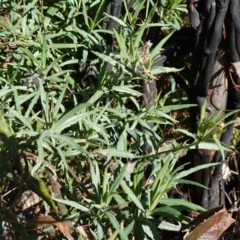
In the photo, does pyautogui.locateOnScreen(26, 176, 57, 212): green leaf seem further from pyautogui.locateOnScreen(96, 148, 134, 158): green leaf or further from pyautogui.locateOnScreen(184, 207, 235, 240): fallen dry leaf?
pyautogui.locateOnScreen(184, 207, 235, 240): fallen dry leaf

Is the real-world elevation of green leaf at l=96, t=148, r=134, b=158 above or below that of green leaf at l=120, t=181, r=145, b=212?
above

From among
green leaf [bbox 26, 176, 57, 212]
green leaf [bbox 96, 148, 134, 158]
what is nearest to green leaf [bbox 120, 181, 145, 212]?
green leaf [bbox 96, 148, 134, 158]

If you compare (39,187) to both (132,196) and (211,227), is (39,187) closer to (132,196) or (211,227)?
(132,196)

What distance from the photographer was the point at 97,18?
1528mm

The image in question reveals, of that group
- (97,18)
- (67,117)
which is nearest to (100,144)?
(67,117)

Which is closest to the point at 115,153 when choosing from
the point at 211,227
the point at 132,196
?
the point at 132,196

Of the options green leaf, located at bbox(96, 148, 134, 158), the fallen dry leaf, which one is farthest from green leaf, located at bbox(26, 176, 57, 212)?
the fallen dry leaf

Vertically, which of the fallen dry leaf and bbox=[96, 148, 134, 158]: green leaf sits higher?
bbox=[96, 148, 134, 158]: green leaf

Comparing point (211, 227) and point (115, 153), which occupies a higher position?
point (115, 153)

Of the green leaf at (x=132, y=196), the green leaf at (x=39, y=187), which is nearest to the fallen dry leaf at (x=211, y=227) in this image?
the green leaf at (x=132, y=196)

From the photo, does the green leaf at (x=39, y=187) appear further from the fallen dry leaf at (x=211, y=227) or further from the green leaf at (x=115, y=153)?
the fallen dry leaf at (x=211, y=227)

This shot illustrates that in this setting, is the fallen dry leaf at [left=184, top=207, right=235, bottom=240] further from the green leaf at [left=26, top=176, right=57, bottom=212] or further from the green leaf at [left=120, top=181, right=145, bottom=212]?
the green leaf at [left=26, top=176, right=57, bottom=212]

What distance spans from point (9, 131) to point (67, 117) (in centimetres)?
13

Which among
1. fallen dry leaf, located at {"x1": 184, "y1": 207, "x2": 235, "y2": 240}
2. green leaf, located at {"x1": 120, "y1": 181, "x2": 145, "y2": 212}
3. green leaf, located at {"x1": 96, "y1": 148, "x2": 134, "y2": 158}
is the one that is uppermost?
green leaf, located at {"x1": 96, "y1": 148, "x2": 134, "y2": 158}
